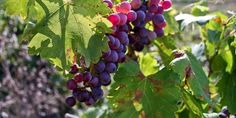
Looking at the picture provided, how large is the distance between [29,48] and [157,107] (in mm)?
356

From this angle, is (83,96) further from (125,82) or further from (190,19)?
(190,19)

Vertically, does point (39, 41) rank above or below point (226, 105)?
above

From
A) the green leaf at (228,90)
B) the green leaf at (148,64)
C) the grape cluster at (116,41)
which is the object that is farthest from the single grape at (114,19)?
the green leaf at (228,90)

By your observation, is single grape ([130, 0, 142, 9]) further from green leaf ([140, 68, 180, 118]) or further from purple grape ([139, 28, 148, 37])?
green leaf ([140, 68, 180, 118])

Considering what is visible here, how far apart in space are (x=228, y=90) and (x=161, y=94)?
0.33m

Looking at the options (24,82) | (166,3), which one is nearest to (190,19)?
(166,3)

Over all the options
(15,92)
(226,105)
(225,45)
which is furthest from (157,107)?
(15,92)

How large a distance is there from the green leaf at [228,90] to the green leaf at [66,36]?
0.56m

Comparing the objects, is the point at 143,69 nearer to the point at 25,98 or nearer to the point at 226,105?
the point at 226,105

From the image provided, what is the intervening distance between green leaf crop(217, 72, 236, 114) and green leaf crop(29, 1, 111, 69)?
0.56 m

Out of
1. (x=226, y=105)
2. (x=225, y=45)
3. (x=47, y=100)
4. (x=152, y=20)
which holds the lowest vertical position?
(x=47, y=100)

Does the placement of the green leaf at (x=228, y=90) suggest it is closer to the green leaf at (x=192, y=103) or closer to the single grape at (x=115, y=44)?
the green leaf at (x=192, y=103)

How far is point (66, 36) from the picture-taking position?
1122mm

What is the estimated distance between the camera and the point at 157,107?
1.30 meters
